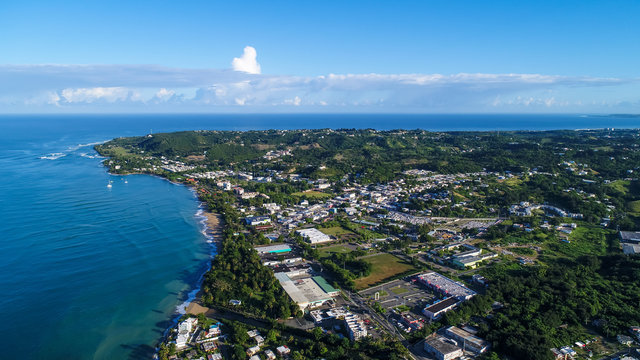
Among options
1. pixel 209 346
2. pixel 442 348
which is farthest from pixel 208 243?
pixel 442 348

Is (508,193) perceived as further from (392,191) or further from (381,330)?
(381,330)

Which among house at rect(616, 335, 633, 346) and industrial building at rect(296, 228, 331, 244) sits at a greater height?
industrial building at rect(296, 228, 331, 244)

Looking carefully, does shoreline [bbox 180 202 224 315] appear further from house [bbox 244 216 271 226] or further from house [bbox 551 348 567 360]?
house [bbox 551 348 567 360]

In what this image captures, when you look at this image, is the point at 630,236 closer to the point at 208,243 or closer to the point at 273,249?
the point at 273,249

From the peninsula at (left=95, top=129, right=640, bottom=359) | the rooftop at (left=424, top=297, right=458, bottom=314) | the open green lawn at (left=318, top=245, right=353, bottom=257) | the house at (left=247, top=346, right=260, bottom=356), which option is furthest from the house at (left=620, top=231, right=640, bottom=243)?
the house at (left=247, top=346, right=260, bottom=356)

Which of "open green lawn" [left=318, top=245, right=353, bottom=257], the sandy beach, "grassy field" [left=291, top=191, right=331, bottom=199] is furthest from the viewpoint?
"grassy field" [left=291, top=191, right=331, bottom=199]

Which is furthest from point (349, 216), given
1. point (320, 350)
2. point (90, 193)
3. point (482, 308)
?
point (90, 193)
